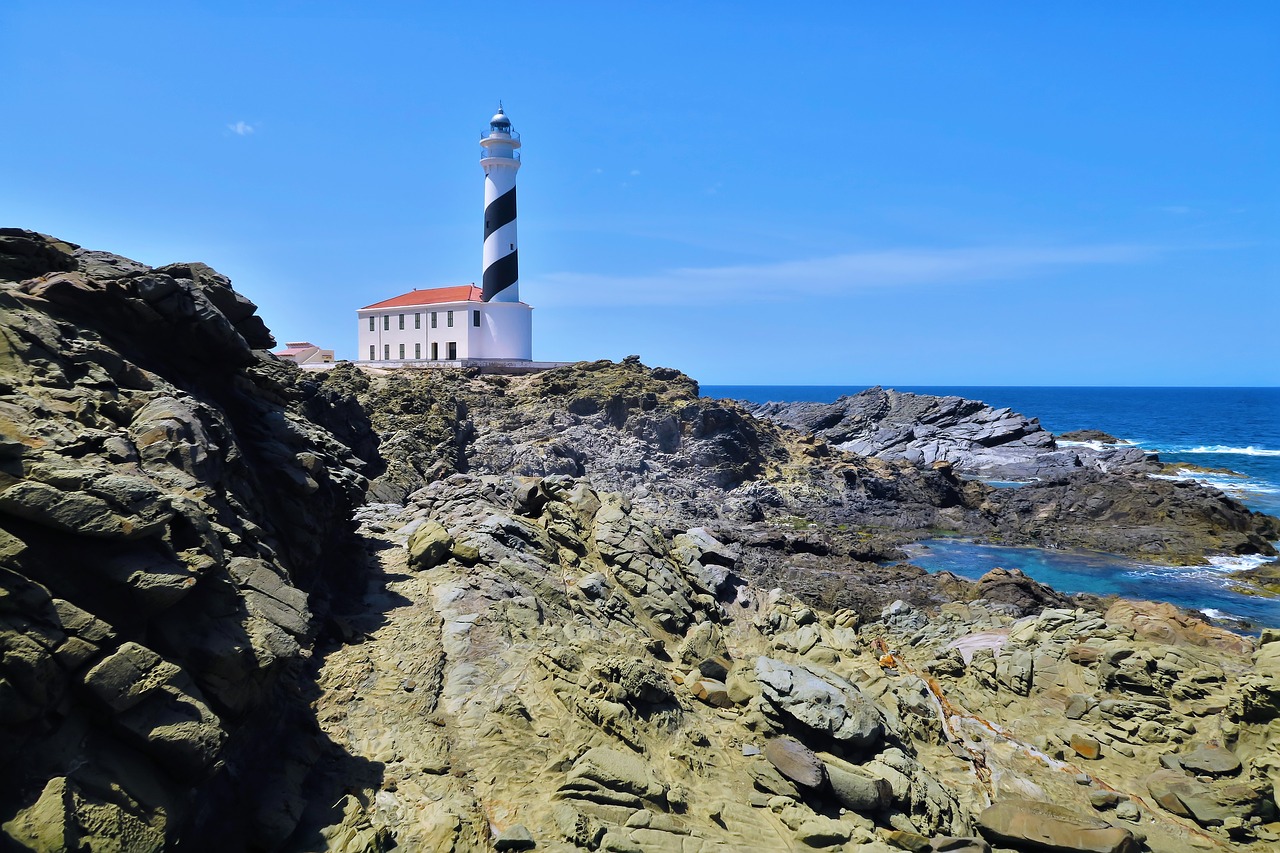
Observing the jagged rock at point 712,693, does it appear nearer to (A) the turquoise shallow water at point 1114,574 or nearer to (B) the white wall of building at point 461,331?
(A) the turquoise shallow water at point 1114,574

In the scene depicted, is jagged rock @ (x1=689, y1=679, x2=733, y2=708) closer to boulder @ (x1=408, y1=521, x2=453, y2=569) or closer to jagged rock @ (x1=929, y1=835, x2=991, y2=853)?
jagged rock @ (x1=929, y1=835, x2=991, y2=853)

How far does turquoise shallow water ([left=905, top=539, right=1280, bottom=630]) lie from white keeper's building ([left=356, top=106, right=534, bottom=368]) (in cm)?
2791

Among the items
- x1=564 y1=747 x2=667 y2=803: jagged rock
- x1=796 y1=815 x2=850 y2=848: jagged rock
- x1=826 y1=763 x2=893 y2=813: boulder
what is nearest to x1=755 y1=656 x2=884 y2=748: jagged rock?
x1=826 y1=763 x2=893 y2=813: boulder

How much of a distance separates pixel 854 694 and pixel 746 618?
4.97m

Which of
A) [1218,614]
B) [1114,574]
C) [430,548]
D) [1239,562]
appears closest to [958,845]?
[430,548]

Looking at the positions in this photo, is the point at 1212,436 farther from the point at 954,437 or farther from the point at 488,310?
the point at 488,310

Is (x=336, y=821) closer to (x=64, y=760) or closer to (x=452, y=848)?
(x=452, y=848)

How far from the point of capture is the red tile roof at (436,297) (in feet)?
168

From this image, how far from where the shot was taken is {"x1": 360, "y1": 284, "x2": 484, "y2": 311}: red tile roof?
51.2 m

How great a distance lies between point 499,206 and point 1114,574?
124ft

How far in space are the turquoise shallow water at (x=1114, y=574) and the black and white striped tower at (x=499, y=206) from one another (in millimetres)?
29084

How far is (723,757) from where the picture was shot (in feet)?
37.1

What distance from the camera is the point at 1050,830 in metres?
10.2

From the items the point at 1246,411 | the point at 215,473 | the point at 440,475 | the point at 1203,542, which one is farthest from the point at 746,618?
the point at 1246,411
